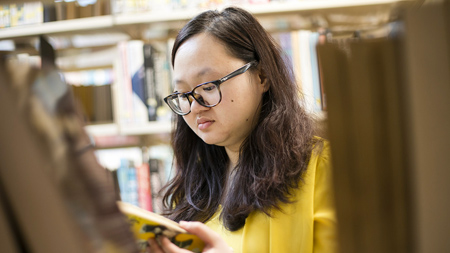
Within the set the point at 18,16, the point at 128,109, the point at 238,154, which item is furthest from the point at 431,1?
the point at 18,16

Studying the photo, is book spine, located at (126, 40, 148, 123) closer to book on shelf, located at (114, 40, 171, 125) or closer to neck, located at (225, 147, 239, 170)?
book on shelf, located at (114, 40, 171, 125)

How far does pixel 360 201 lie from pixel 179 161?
103cm

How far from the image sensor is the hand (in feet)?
1.91

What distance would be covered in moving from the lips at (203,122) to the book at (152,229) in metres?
0.46

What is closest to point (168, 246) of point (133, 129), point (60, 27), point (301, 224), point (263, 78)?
point (301, 224)

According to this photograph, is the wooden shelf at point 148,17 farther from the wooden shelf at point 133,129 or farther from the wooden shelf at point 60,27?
the wooden shelf at point 133,129

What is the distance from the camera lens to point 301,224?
3.16ft

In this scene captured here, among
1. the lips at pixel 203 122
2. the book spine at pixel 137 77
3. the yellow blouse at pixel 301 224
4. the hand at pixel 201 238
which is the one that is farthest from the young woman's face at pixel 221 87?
the book spine at pixel 137 77

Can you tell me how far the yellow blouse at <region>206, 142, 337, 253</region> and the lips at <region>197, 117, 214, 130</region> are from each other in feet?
0.77

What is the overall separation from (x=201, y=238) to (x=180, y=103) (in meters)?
0.54

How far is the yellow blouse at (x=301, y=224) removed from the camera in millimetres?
953

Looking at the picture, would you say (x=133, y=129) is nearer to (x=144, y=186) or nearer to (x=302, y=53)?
(x=144, y=186)

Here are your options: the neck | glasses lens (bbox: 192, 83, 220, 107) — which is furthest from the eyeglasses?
the neck

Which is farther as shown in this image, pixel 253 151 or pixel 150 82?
pixel 150 82
